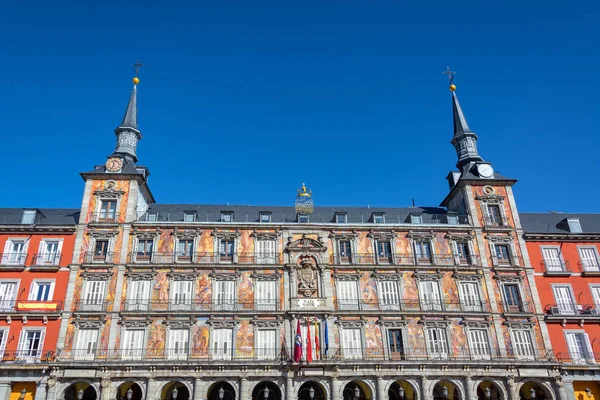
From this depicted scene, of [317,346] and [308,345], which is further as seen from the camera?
[317,346]

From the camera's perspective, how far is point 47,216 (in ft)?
145

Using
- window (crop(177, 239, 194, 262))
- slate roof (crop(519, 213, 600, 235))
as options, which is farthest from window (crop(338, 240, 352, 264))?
slate roof (crop(519, 213, 600, 235))

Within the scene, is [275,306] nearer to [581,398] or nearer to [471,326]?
[471,326]

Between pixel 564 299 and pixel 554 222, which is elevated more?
pixel 554 222

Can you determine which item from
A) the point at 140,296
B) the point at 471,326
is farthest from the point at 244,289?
the point at 471,326

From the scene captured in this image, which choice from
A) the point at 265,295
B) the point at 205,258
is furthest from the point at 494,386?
the point at 205,258

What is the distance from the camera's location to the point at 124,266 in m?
40.6

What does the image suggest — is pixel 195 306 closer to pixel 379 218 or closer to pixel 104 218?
pixel 104 218

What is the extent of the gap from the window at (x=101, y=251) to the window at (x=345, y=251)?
1977 cm

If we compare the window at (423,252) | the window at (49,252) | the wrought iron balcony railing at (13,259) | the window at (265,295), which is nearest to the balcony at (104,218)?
the window at (49,252)

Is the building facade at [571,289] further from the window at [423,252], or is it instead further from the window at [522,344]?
the window at [423,252]

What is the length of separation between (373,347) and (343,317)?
3320 mm

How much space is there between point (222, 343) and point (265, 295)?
5127mm

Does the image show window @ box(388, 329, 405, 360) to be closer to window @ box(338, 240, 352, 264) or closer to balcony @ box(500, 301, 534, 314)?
window @ box(338, 240, 352, 264)
